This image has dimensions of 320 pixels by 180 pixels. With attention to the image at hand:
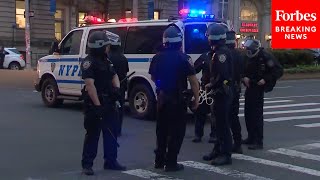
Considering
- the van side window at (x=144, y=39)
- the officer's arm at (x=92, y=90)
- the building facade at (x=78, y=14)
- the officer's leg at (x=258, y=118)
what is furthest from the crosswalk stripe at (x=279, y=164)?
the building facade at (x=78, y=14)

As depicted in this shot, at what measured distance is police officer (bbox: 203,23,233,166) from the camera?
25.6ft

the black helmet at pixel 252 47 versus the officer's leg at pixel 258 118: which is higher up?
the black helmet at pixel 252 47

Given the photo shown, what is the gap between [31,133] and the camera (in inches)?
408

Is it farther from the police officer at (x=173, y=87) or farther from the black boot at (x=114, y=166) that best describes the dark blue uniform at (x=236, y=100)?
the black boot at (x=114, y=166)

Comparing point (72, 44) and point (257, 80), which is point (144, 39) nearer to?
point (72, 44)

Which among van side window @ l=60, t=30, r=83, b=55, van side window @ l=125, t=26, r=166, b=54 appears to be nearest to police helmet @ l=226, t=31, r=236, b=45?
van side window @ l=125, t=26, r=166, b=54

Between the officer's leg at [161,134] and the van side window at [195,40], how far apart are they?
4.34 meters

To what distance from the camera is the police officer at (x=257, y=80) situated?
8953 mm

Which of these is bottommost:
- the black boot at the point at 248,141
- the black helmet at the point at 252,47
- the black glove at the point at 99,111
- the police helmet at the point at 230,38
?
the black boot at the point at 248,141

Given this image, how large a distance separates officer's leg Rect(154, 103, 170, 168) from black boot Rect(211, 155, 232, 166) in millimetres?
785

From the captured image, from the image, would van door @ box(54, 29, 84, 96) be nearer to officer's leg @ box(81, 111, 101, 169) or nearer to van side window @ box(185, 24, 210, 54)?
van side window @ box(185, 24, 210, 54)

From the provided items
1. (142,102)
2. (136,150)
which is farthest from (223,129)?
(142,102)

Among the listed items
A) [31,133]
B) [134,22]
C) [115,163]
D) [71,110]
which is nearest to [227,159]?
[115,163]

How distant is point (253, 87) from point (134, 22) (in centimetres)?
465
